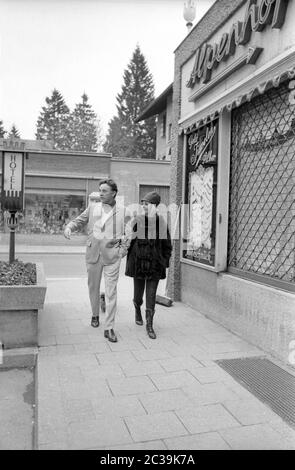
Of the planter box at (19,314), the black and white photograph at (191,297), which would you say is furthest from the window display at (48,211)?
the planter box at (19,314)

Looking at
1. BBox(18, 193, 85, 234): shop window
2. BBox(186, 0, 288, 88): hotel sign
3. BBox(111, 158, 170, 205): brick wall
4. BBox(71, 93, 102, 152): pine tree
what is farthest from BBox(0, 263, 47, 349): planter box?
BBox(71, 93, 102, 152): pine tree

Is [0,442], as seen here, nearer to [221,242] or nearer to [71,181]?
[221,242]

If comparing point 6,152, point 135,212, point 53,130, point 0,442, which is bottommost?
point 0,442

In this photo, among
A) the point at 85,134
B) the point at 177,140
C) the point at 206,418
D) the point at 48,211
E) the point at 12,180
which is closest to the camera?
the point at 206,418

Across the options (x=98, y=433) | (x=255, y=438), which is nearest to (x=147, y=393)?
(x=98, y=433)

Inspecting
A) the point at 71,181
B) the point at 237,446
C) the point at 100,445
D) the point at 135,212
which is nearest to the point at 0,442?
the point at 100,445

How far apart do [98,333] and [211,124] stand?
3.33 m

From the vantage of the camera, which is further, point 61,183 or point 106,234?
point 61,183

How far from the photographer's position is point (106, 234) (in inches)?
198

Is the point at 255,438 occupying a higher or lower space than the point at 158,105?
lower

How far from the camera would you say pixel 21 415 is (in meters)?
3.38

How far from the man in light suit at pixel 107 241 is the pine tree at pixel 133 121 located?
145ft

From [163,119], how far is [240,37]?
24.2m

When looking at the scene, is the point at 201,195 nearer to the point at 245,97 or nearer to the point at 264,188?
the point at 264,188
